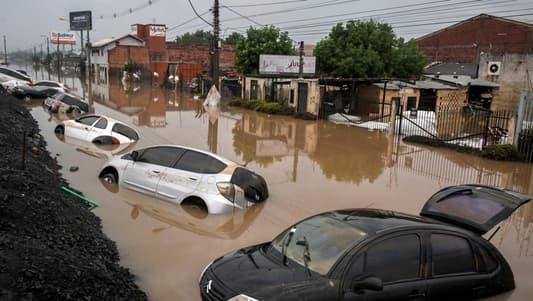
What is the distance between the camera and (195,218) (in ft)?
30.6

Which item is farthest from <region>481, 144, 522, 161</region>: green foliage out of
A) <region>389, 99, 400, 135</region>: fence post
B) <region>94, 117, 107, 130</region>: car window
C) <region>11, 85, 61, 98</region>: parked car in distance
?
<region>11, 85, 61, 98</region>: parked car in distance

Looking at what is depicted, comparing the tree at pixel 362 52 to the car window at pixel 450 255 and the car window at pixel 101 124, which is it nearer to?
the car window at pixel 101 124

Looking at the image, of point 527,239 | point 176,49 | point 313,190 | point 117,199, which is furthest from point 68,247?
point 176,49

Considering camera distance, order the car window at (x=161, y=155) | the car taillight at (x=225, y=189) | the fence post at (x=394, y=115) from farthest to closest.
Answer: the fence post at (x=394, y=115) < the car window at (x=161, y=155) < the car taillight at (x=225, y=189)

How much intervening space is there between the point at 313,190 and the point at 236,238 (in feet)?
13.7

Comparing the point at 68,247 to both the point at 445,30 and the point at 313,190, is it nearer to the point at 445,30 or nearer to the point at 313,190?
the point at 313,190

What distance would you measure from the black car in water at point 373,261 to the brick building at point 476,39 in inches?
1772

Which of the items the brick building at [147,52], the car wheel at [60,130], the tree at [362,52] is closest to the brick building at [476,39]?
the tree at [362,52]

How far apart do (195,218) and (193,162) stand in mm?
1250

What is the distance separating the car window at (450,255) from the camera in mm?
5055

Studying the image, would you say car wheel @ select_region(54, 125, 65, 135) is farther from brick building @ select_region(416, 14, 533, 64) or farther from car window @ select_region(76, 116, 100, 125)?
brick building @ select_region(416, 14, 533, 64)

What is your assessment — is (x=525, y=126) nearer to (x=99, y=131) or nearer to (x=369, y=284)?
(x=369, y=284)

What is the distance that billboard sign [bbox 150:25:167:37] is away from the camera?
223 ft

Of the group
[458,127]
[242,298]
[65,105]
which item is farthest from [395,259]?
[65,105]
